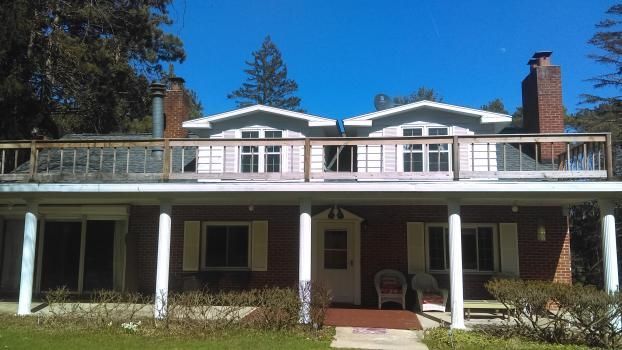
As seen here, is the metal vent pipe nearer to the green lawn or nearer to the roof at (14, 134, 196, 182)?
the roof at (14, 134, 196, 182)

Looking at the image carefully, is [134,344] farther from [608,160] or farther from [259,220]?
[608,160]

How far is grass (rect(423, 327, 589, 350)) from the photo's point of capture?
834 cm

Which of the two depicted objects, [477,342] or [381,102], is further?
[381,102]

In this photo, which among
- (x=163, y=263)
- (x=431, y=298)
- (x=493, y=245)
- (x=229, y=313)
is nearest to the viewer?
(x=229, y=313)

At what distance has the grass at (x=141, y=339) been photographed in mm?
8125

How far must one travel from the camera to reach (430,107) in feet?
A: 44.0

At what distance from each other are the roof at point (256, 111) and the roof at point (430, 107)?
635 mm

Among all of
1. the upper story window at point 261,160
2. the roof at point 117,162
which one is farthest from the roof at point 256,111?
the roof at point 117,162

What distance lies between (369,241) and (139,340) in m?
6.33

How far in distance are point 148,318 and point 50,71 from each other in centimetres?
1347

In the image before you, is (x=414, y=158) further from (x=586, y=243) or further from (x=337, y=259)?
(x=586, y=243)

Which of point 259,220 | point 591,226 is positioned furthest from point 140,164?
point 591,226

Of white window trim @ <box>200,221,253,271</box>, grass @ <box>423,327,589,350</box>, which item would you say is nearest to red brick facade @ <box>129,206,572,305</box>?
white window trim @ <box>200,221,253,271</box>

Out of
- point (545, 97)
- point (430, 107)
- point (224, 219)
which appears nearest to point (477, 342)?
point (430, 107)
